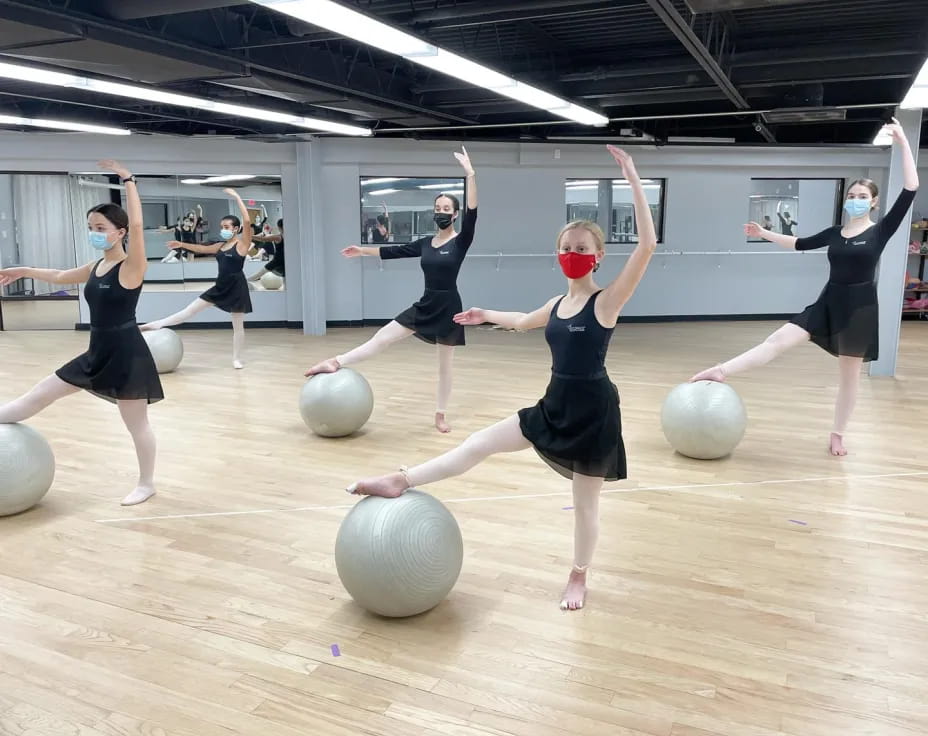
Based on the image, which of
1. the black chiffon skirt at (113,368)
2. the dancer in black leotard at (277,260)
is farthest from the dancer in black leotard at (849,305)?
the dancer in black leotard at (277,260)

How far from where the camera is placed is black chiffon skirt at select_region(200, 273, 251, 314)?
8148 mm

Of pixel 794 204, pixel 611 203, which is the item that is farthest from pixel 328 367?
pixel 794 204

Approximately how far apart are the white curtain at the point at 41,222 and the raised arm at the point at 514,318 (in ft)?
44.5

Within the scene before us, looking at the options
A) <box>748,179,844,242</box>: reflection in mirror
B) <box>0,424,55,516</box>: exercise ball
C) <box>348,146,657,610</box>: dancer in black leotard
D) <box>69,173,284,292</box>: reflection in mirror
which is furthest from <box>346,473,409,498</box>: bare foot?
<box>748,179,844,242</box>: reflection in mirror

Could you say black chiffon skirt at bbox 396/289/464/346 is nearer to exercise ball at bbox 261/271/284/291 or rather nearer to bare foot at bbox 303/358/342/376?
bare foot at bbox 303/358/342/376

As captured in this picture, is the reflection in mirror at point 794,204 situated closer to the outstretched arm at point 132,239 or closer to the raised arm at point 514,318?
the raised arm at point 514,318

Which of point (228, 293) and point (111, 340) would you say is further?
point (228, 293)

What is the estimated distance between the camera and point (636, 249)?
2.54 m

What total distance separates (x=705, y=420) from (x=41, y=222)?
1428cm

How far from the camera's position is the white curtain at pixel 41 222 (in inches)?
569

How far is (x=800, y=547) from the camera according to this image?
12.2 feet

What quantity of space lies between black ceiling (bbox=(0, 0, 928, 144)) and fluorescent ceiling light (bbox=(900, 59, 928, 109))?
0.23m

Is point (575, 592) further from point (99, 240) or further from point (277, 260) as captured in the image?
point (277, 260)

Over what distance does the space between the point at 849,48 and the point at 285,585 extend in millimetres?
6522
